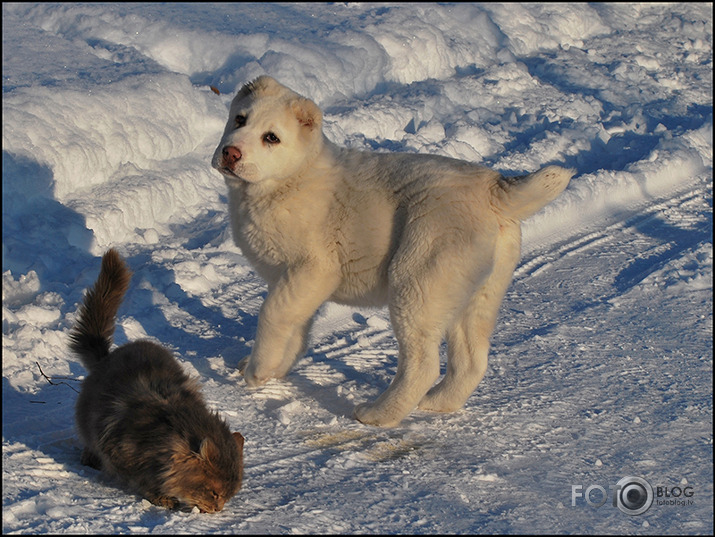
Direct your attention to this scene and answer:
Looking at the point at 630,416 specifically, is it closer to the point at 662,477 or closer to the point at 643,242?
the point at 662,477

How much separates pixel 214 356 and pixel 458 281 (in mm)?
2050

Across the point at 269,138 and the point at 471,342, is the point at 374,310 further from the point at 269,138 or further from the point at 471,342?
the point at 269,138

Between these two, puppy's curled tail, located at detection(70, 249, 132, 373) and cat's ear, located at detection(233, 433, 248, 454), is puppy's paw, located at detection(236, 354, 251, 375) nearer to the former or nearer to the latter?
puppy's curled tail, located at detection(70, 249, 132, 373)

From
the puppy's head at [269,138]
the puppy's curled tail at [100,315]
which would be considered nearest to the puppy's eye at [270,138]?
the puppy's head at [269,138]

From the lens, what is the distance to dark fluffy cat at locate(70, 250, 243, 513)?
390 cm

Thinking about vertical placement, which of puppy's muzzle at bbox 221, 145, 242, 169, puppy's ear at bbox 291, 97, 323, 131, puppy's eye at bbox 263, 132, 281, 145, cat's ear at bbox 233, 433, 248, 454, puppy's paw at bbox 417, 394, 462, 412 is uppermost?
puppy's ear at bbox 291, 97, 323, 131

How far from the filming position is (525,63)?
15.0 m

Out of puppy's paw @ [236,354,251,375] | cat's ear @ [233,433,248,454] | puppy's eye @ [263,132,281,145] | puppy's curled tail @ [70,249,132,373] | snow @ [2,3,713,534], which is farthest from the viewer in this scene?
puppy's paw @ [236,354,251,375]

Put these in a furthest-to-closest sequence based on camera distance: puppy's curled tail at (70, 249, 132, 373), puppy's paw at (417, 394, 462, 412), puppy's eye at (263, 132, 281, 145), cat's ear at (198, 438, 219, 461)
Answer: puppy's paw at (417, 394, 462, 412) → puppy's eye at (263, 132, 281, 145) → puppy's curled tail at (70, 249, 132, 373) → cat's ear at (198, 438, 219, 461)

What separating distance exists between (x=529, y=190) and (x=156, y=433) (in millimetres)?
2666

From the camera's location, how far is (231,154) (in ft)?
16.9

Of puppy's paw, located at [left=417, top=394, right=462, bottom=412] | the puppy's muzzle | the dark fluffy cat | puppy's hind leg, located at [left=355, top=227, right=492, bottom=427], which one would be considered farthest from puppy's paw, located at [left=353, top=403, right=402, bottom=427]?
the puppy's muzzle

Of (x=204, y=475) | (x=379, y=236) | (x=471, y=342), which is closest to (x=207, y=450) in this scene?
(x=204, y=475)

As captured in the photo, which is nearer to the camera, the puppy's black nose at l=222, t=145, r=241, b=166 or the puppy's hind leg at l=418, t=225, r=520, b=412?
the puppy's black nose at l=222, t=145, r=241, b=166
